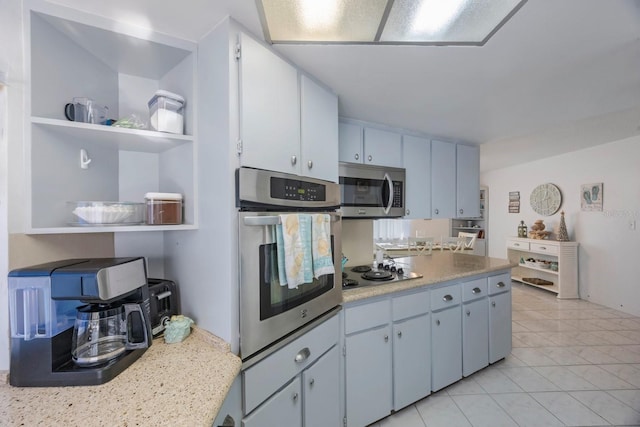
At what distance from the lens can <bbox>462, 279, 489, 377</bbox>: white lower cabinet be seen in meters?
2.24

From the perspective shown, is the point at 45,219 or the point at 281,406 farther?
the point at 281,406

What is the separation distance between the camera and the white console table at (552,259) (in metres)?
4.37

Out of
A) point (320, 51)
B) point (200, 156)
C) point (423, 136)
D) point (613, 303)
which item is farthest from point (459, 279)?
point (613, 303)

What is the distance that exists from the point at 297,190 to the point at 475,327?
6.58 feet

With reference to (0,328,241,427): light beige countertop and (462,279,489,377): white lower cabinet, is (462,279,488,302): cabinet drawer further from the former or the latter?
(0,328,241,427): light beige countertop

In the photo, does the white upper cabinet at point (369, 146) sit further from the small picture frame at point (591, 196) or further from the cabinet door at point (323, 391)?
the small picture frame at point (591, 196)

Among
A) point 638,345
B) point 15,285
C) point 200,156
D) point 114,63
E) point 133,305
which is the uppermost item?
point 114,63

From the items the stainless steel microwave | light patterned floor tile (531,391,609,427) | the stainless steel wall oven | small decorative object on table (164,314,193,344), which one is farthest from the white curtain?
small decorative object on table (164,314,193,344)

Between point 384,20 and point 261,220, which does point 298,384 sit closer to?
point 261,220

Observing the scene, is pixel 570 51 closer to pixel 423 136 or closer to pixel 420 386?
pixel 423 136

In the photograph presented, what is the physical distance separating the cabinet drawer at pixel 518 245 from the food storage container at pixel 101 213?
5.79 m

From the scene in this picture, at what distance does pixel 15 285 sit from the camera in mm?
856

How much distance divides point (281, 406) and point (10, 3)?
1770mm

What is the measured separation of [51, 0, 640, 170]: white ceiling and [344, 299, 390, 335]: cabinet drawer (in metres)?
1.34
